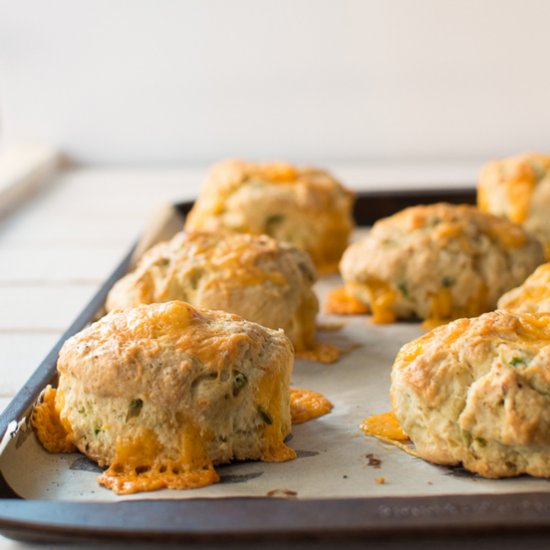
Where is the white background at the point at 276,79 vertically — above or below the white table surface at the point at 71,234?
above

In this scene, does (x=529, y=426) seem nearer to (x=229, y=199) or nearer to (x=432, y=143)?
(x=229, y=199)

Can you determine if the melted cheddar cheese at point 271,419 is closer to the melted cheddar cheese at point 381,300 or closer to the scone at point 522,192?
the melted cheddar cheese at point 381,300

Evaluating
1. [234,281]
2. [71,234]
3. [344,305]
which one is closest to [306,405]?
[234,281]

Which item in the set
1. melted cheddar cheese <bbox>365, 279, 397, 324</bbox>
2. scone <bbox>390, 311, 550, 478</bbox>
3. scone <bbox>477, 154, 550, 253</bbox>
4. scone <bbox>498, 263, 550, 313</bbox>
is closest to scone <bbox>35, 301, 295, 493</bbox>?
scone <bbox>390, 311, 550, 478</bbox>

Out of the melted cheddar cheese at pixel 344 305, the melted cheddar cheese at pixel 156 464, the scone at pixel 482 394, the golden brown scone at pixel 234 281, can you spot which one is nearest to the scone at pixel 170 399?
the melted cheddar cheese at pixel 156 464

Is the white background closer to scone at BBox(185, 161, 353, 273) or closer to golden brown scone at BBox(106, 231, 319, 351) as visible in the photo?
scone at BBox(185, 161, 353, 273)

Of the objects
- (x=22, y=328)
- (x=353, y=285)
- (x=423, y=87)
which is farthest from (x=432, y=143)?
(x=22, y=328)

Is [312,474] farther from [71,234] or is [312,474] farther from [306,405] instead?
[71,234]
